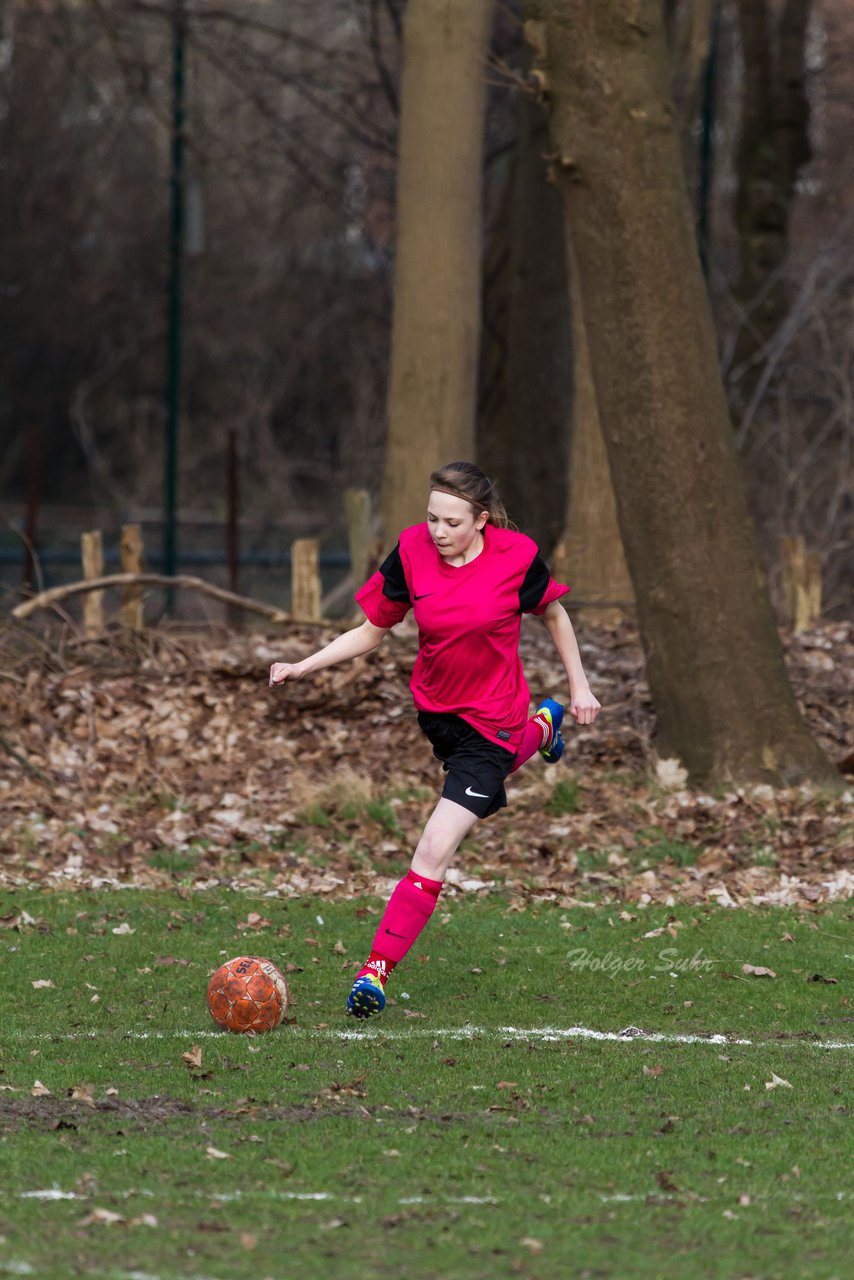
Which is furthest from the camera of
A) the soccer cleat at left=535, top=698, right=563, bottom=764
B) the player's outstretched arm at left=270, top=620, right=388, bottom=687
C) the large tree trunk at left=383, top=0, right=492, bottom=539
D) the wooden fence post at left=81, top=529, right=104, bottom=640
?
the large tree trunk at left=383, top=0, right=492, bottom=539

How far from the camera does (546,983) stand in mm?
→ 7152

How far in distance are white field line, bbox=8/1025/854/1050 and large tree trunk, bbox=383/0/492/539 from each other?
735 cm

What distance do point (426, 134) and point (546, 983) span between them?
8199 mm

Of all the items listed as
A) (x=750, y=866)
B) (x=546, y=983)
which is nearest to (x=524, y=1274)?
(x=546, y=983)

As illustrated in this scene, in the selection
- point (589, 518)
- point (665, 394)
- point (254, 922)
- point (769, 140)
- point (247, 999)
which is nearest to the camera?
point (247, 999)

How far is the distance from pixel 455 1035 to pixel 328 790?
423 centimetres

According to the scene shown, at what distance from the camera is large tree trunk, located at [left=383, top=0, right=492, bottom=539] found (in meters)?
13.3

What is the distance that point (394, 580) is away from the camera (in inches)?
270

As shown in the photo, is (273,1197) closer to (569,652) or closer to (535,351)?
Answer: (569,652)

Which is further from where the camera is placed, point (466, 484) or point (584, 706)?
point (584, 706)

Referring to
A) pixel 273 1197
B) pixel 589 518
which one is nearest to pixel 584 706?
pixel 273 1197

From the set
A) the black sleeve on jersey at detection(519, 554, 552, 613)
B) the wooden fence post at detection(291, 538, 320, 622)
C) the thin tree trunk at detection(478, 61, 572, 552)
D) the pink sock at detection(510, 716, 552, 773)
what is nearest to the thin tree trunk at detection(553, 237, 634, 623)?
the thin tree trunk at detection(478, 61, 572, 552)

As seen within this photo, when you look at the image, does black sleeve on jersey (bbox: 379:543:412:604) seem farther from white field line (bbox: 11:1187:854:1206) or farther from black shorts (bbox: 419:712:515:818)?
white field line (bbox: 11:1187:854:1206)

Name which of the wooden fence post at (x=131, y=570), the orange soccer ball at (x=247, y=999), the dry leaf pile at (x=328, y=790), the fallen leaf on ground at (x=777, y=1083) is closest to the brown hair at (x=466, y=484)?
the orange soccer ball at (x=247, y=999)
